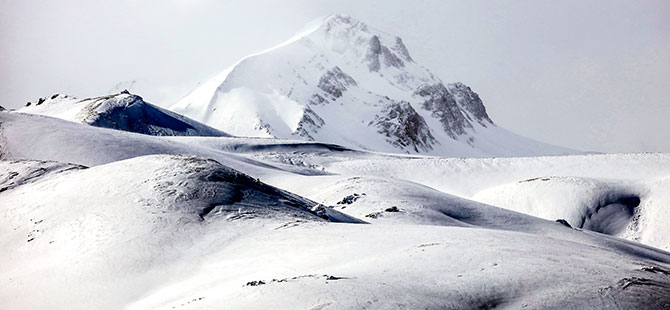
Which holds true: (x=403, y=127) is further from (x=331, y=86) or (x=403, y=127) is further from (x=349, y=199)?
(x=349, y=199)

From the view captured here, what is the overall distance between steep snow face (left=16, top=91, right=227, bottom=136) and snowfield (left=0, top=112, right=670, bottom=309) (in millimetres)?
45780

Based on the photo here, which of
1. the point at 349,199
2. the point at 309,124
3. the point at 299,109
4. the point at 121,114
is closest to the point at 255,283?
the point at 349,199

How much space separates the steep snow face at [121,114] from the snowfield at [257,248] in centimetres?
4578

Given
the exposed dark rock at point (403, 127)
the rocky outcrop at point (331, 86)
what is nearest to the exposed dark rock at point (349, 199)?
the exposed dark rock at point (403, 127)

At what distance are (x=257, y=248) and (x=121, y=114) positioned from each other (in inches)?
2767

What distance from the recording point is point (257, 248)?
13648 millimetres

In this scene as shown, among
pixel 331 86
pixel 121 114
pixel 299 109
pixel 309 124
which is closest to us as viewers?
pixel 121 114

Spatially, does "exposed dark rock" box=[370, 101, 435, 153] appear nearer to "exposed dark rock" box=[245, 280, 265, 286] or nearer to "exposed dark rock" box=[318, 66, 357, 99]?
"exposed dark rock" box=[318, 66, 357, 99]

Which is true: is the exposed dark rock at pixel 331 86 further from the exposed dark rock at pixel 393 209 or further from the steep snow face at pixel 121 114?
the exposed dark rock at pixel 393 209

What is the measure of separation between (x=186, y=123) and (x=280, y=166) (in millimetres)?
44851

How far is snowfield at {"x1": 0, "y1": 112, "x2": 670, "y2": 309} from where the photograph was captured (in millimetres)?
9438

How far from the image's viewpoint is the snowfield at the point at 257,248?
9438 mm

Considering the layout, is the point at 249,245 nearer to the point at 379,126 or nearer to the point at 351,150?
the point at 351,150

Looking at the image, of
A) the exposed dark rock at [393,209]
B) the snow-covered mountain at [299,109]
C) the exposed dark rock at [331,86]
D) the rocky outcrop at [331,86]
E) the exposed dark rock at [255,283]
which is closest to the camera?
the exposed dark rock at [255,283]
